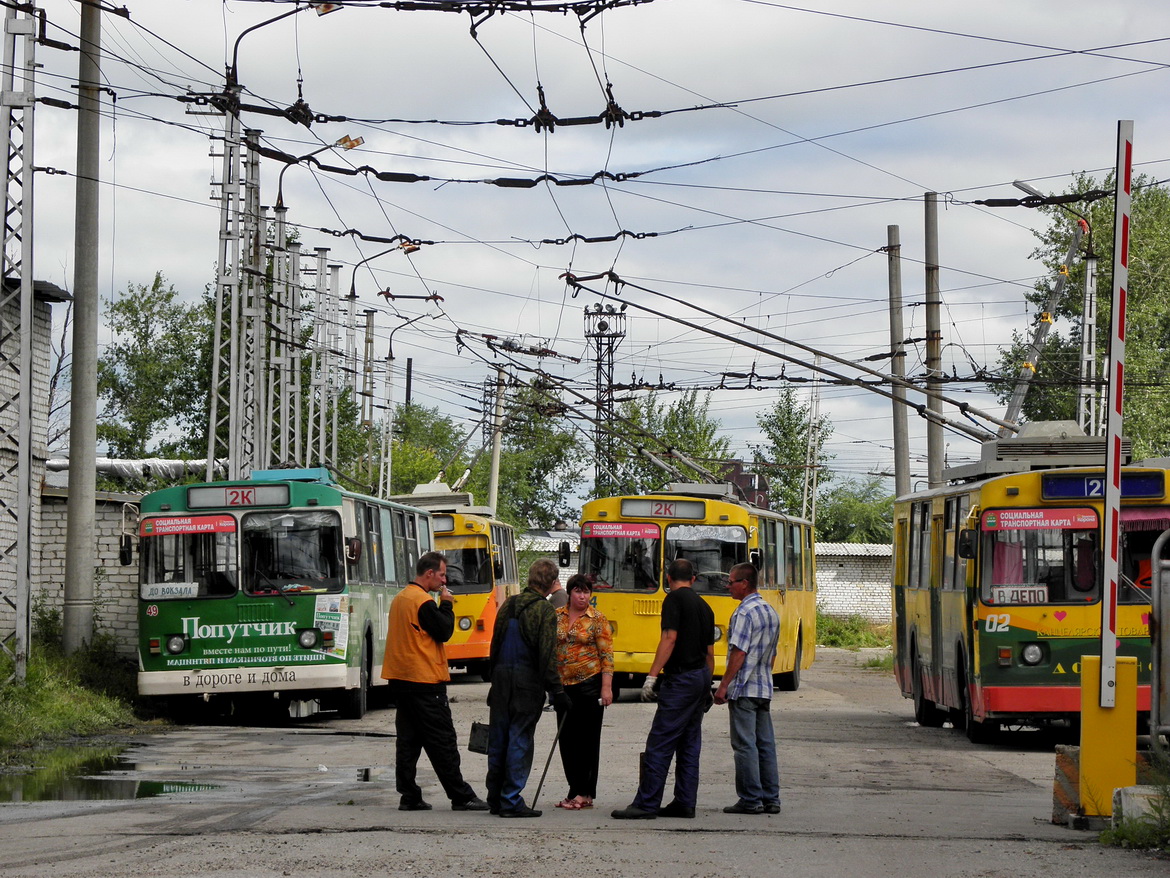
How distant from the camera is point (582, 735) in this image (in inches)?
457

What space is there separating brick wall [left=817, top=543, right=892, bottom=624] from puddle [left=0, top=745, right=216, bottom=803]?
4777cm

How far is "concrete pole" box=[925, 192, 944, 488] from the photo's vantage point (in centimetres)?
2955

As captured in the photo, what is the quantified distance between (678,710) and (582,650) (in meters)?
0.76

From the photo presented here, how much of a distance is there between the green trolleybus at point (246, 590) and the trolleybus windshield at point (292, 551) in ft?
0.04

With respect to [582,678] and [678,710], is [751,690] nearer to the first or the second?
[678,710]

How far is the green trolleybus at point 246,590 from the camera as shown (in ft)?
66.5

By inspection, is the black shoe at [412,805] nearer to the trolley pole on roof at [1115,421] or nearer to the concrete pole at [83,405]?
the trolley pole on roof at [1115,421]

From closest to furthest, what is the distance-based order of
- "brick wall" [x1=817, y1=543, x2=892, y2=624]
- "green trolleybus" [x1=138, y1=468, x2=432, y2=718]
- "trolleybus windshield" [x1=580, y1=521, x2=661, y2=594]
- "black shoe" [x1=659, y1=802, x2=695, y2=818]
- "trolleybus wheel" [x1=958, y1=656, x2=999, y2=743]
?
"black shoe" [x1=659, y1=802, x2=695, y2=818], "trolleybus wheel" [x1=958, y1=656, x2=999, y2=743], "green trolleybus" [x1=138, y1=468, x2=432, y2=718], "trolleybus windshield" [x1=580, y1=521, x2=661, y2=594], "brick wall" [x1=817, y1=543, x2=892, y2=624]

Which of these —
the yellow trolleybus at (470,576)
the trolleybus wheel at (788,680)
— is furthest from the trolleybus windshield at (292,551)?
the trolleybus wheel at (788,680)

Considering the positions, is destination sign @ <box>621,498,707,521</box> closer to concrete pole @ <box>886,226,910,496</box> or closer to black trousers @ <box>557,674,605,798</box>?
concrete pole @ <box>886,226,910,496</box>

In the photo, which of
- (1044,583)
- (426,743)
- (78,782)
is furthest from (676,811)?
(1044,583)

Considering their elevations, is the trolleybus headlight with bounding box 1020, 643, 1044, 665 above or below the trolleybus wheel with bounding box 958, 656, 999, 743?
above

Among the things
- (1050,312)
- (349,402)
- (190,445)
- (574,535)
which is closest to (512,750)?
(1050,312)

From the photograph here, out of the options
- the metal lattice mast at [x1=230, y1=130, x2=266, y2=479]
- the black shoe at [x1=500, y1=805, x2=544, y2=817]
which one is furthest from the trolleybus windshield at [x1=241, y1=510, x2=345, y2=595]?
the black shoe at [x1=500, y1=805, x2=544, y2=817]
